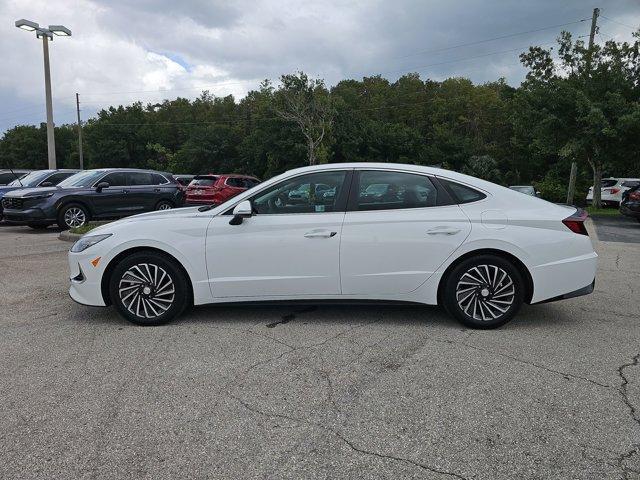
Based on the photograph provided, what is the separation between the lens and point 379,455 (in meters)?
2.74

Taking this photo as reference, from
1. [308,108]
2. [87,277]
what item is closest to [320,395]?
[87,277]

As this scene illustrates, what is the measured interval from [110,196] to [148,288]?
977cm

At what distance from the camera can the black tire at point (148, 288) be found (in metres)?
4.82

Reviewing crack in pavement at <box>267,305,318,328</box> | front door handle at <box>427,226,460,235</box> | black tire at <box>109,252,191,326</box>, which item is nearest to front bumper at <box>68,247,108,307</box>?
black tire at <box>109,252,191,326</box>

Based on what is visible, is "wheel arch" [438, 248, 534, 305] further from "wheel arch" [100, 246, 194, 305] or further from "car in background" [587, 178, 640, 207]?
"car in background" [587, 178, 640, 207]

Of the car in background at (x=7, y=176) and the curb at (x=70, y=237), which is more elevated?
the car in background at (x=7, y=176)

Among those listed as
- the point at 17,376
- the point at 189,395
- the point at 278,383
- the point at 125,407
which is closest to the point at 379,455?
the point at 278,383

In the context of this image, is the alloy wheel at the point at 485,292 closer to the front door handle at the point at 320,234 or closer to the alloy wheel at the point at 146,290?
the front door handle at the point at 320,234

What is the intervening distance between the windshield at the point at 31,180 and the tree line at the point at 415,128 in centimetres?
1789

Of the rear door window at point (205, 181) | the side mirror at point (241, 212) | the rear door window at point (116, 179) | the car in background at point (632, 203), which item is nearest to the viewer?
the side mirror at point (241, 212)

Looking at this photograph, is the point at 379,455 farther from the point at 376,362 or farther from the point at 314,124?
the point at 314,124

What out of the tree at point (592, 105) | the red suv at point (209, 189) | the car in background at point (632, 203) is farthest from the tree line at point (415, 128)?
the red suv at point (209, 189)

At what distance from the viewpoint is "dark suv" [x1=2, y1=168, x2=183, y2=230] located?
1295 centimetres

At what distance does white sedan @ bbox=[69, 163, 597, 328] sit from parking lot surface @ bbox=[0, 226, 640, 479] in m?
0.30
